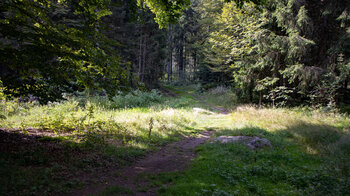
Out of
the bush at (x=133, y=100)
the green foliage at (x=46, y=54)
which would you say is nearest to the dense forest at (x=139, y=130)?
the green foliage at (x=46, y=54)

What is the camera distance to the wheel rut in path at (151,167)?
13.5 ft

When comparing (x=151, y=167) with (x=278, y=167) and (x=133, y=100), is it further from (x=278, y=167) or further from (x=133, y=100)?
(x=133, y=100)

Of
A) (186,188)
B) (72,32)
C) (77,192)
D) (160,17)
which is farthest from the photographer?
(160,17)

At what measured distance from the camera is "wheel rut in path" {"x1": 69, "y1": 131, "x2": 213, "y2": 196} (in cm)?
410

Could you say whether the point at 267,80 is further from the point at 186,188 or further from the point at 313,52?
the point at 186,188

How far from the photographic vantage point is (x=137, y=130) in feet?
28.4

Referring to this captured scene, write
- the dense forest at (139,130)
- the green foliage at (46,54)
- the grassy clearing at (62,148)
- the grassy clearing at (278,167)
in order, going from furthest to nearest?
the green foliage at (46,54), the dense forest at (139,130), the grassy clearing at (278,167), the grassy clearing at (62,148)

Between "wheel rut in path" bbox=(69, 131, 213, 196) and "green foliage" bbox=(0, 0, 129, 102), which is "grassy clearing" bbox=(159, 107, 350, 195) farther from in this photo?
"green foliage" bbox=(0, 0, 129, 102)

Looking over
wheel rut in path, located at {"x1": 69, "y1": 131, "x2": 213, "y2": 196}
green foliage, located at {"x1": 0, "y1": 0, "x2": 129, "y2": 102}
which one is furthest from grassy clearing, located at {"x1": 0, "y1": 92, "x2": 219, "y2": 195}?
green foliage, located at {"x1": 0, "y1": 0, "x2": 129, "y2": 102}

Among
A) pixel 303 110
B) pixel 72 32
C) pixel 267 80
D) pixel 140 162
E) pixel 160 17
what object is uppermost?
pixel 160 17

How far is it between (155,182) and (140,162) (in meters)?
1.48

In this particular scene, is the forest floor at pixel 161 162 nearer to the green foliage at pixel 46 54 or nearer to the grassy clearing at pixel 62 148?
the grassy clearing at pixel 62 148

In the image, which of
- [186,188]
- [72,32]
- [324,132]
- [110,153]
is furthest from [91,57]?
[324,132]

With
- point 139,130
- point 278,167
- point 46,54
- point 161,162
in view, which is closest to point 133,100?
point 139,130
